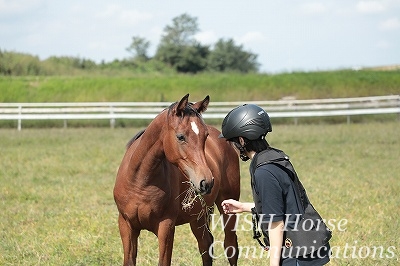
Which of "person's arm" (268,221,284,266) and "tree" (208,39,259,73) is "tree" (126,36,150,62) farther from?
"person's arm" (268,221,284,266)

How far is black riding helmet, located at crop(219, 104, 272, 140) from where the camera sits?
423cm

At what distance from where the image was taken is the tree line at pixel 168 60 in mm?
39469

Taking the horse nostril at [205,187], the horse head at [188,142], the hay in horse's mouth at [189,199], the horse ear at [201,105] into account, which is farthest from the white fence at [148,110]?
the horse nostril at [205,187]

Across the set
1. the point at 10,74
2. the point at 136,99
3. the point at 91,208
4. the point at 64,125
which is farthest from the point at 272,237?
the point at 10,74

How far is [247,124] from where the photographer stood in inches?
167

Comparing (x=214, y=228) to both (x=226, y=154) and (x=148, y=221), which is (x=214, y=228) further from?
(x=148, y=221)

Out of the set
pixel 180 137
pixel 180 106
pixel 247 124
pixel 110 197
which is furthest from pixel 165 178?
pixel 110 197

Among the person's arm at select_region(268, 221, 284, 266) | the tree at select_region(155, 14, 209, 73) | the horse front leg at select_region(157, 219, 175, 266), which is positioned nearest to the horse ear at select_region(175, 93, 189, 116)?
the horse front leg at select_region(157, 219, 175, 266)

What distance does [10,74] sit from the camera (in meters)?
38.7

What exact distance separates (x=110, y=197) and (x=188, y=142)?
21.7 ft

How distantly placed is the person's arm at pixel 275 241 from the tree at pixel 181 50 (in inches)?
1847

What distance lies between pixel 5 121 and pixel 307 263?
25.9 meters

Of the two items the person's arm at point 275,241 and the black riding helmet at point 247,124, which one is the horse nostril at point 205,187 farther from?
the person's arm at point 275,241

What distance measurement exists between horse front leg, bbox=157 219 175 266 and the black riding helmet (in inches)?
66.5
